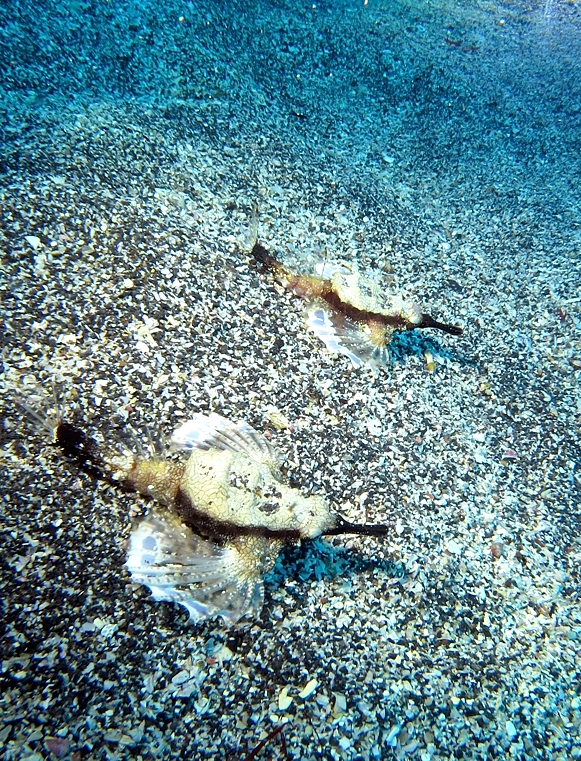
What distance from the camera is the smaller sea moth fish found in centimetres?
350

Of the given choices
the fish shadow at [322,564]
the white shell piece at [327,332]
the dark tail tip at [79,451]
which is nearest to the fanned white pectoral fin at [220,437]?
the dark tail tip at [79,451]

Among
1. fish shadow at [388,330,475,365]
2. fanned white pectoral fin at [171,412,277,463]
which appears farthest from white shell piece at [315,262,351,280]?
fanned white pectoral fin at [171,412,277,463]

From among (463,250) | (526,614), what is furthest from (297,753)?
(463,250)

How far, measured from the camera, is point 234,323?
10.9 ft

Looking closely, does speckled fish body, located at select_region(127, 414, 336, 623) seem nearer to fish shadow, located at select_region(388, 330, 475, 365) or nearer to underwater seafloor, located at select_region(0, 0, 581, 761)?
underwater seafloor, located at select_region(0, 0, 581, 761)

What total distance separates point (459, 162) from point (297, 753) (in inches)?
215

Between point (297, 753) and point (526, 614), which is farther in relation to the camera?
point (526, 614)

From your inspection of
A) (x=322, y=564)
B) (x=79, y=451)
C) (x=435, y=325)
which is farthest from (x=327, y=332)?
(x=79, y=451)

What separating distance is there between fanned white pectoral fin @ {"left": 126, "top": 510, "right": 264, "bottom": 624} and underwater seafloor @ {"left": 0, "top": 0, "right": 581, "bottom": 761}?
0.08 m

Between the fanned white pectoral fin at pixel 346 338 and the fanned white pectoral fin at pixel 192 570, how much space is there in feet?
5.41

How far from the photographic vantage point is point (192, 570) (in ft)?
8.15

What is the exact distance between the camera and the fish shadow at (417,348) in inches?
143

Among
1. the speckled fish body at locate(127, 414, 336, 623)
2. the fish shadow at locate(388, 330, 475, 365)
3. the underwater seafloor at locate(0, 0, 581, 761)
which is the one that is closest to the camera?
the underwater seafloor at locate(0, 0, 581, 761)

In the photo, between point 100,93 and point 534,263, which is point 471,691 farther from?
point 100,93
